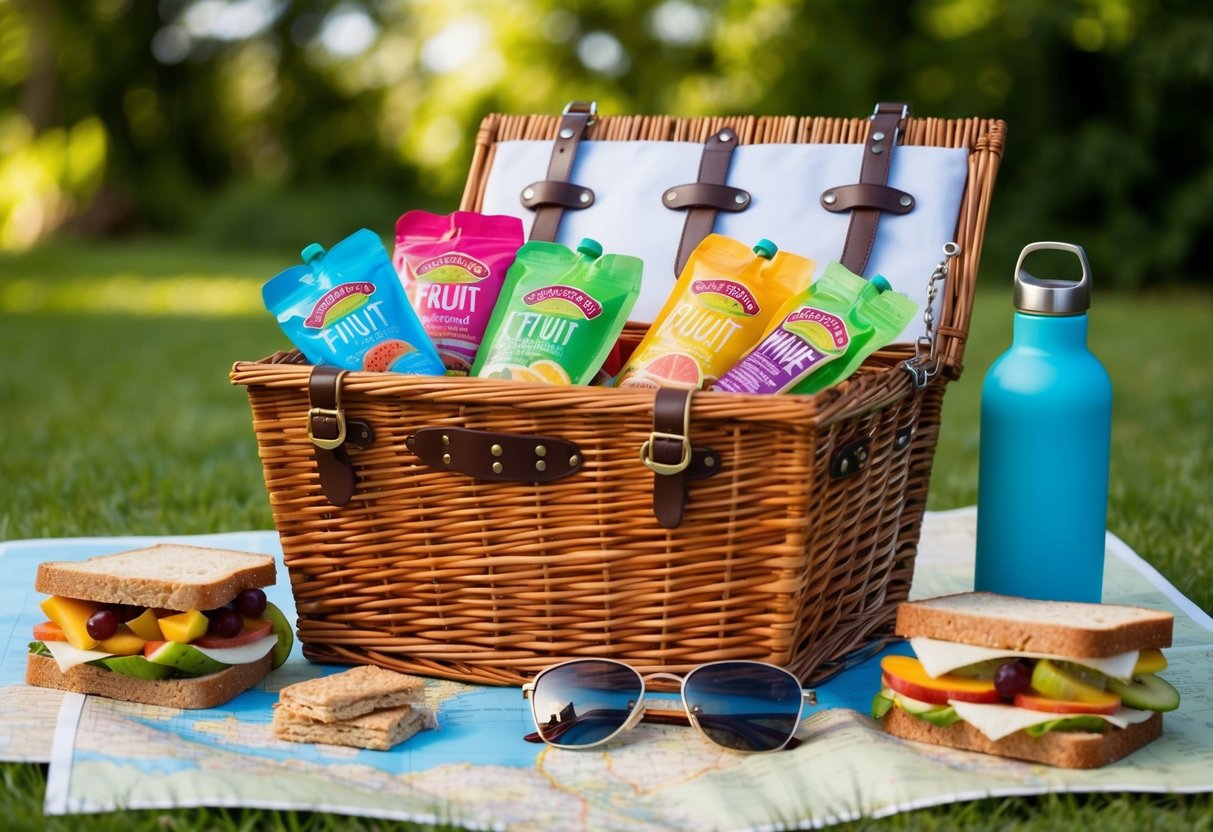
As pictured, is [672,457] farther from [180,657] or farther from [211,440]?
[211,440]

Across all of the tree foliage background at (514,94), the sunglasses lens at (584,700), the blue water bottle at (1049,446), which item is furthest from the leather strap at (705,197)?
the tree foliage background at (514,94)

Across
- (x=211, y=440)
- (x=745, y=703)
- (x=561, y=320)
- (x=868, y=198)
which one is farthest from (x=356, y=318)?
(x=211, y=440)

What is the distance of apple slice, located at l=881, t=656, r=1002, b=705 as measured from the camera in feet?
4.89

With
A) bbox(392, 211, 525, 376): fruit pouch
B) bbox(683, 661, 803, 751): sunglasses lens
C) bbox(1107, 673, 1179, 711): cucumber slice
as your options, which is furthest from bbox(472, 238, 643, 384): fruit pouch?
bbox(1107, 673, 1179, 711): cucumber slice

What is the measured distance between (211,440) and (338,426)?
1.96m

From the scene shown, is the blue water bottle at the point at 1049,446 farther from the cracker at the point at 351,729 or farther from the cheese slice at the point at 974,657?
the cracker at the point at 351,729

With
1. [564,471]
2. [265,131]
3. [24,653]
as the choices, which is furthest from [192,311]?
[265,131]

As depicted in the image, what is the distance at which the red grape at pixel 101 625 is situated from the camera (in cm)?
165

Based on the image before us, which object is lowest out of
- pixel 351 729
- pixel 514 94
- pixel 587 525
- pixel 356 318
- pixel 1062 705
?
pixel 351 729

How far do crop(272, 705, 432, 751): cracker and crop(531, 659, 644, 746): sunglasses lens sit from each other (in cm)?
17

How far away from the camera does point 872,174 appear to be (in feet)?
6.91

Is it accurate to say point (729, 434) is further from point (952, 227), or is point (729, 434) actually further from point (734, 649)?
point (952, 227)

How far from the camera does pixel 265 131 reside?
43.7ft

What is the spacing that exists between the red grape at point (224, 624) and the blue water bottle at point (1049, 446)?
1.05 meters
